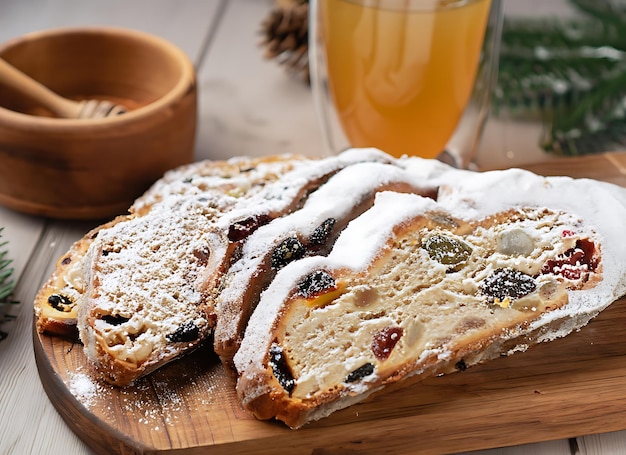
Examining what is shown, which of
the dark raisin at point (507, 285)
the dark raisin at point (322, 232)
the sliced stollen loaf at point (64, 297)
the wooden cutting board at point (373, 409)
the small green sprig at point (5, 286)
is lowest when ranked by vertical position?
the small green sprig at point (5, 286)

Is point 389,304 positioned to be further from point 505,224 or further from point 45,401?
point 45,401

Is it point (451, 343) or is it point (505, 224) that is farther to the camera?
point (505, 224)

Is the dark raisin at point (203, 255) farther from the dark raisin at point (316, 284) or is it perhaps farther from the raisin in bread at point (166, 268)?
the dark raisin at point (316, 284)

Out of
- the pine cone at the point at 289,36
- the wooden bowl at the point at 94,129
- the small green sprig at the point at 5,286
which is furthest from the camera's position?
the pine cone at the point at 289,36

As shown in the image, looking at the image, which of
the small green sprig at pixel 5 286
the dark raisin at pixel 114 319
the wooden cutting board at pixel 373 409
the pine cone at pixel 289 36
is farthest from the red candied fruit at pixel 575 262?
the pine cone at pixel 289 36

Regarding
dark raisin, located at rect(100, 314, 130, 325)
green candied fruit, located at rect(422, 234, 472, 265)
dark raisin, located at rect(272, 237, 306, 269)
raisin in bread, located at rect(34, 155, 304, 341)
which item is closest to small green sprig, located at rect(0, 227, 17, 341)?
raisin in bread, located at rect(34, 155, 304, 341)

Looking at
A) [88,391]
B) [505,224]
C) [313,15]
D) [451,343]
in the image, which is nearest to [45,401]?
[88,391]
